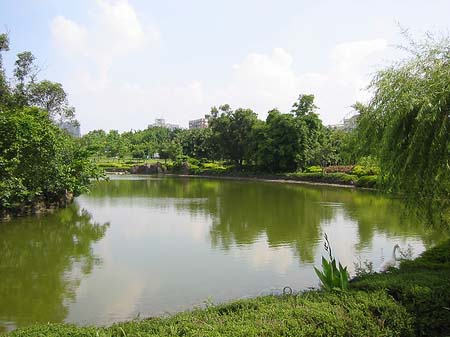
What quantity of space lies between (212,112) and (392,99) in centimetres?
4556

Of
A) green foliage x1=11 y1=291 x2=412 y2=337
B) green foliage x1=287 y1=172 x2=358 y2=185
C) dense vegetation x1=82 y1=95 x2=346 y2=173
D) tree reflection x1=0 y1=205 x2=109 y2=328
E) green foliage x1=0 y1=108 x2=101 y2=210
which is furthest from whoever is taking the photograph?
dense vegetation x1=82 y1=95 x2=346 y2=173

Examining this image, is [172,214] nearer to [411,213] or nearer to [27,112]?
[27,112]

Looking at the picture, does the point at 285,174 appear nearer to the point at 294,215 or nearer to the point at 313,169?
the point at 313,169

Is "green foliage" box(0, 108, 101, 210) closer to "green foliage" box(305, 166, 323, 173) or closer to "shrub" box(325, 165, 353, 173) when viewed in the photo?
"shrub" box(325, 165, 353, 173)

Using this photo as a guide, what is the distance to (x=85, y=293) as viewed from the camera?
8367 millimetres

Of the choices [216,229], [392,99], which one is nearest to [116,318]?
[392,99]

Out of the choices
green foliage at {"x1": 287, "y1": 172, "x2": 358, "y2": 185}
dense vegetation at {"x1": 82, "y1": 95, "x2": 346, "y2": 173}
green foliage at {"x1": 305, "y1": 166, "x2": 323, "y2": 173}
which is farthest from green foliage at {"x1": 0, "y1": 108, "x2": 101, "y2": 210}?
green foliage at {"x1": 305, "y1": 166, "x2": 323, "y2": 173}

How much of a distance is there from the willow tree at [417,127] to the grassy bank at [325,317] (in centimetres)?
140

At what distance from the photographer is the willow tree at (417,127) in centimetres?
553

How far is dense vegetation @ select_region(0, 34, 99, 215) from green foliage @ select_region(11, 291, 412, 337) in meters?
12.6

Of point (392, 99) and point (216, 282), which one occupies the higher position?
point (392, 99)

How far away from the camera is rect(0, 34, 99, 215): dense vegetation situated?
15344 mm

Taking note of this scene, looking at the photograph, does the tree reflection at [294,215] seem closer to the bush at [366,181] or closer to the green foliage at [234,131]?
the bush at [366,181]

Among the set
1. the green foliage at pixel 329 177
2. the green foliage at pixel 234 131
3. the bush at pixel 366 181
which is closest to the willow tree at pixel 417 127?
the bush at pixel 366 181
